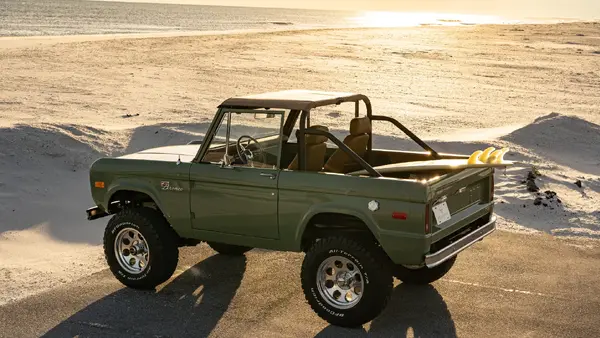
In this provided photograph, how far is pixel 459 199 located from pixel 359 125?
1283 millimetres

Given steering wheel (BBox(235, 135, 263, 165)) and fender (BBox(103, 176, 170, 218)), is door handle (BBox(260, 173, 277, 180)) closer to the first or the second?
steering wheel (BBox(235, 135, 263, 165))

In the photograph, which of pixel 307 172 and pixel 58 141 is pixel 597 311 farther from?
pixel 58 141

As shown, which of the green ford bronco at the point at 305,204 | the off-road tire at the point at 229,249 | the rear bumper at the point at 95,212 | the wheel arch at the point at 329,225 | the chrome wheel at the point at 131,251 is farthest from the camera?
the off-road tire at the point at 229,249

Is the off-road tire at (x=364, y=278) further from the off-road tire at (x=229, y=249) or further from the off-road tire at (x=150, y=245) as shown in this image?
the off-road tire at (x=229, y=249)

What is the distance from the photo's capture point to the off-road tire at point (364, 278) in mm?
6809

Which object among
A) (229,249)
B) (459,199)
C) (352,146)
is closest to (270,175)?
(352,146)

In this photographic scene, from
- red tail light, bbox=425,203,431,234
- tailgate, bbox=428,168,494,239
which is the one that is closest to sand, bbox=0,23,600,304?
tailgate, bbox=428,168,494,239

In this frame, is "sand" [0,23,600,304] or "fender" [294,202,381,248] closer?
"fender" [294,202,381,248]

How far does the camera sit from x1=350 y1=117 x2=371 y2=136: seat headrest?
25.8ft

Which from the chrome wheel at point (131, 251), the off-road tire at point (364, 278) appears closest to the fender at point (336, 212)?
the off-road tire at point (364, 278)

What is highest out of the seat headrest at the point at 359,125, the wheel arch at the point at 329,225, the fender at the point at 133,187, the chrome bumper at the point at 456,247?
the seat headrest at the point at 359,125

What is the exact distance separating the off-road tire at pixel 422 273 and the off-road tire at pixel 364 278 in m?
1.37

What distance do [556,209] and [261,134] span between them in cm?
571

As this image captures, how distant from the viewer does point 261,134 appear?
25.3 ft
